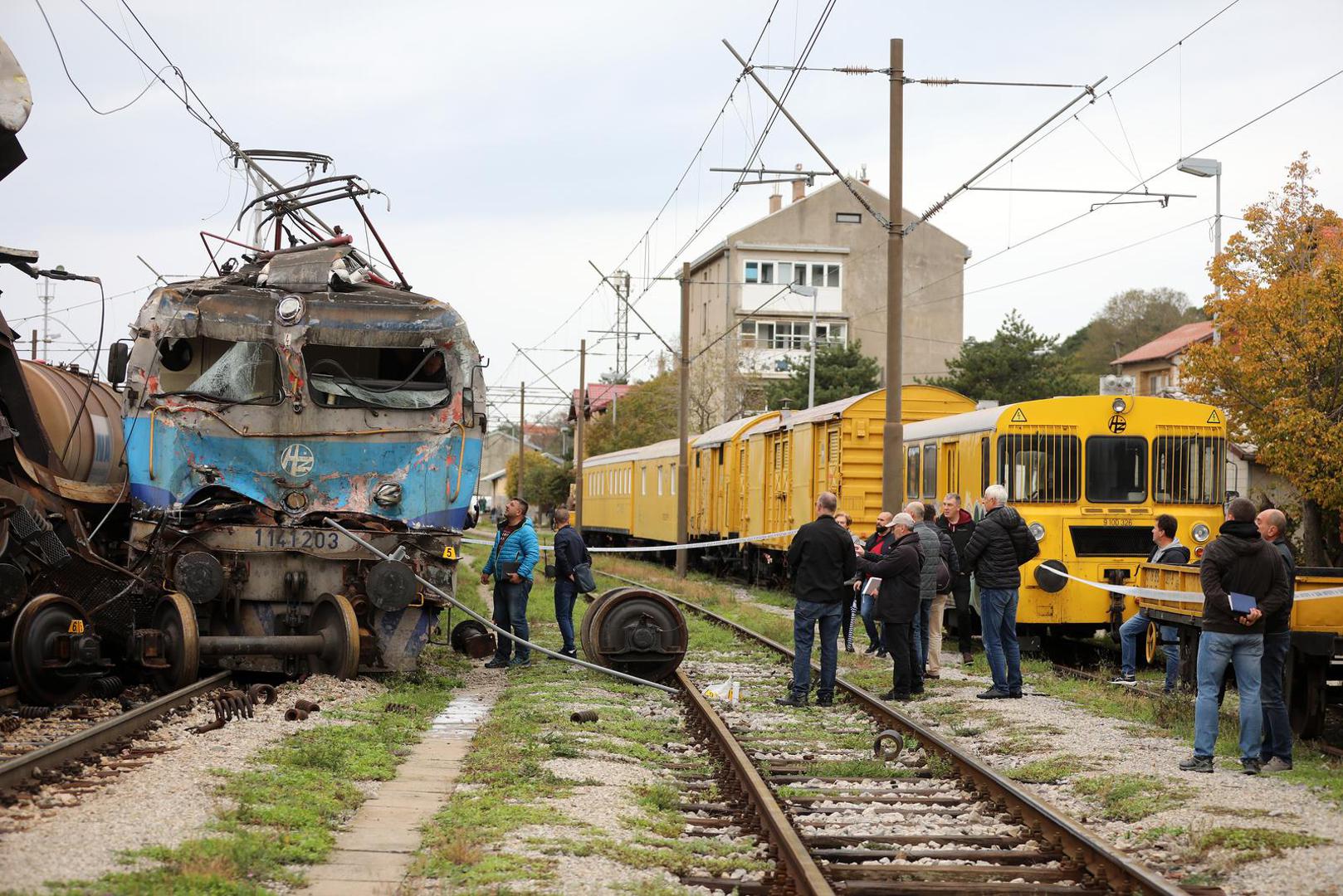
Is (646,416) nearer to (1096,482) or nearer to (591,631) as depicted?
(1096,482)

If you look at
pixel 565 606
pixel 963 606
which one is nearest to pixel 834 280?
pixel 963 606

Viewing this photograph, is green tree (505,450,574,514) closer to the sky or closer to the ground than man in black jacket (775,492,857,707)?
closer to the sky

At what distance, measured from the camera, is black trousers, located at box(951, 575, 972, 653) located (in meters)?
16.4

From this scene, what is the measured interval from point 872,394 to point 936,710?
10.9 m

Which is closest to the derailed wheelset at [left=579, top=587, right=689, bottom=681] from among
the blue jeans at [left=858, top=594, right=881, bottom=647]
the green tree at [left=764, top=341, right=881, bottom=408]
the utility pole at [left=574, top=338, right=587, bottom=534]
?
the blue jeans at [left=858, top=594, right=881, bottom=647]

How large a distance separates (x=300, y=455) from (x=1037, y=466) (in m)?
8.60

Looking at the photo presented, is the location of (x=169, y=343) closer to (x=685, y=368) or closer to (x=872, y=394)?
(x=872, y=394)

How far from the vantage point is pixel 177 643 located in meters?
11.6

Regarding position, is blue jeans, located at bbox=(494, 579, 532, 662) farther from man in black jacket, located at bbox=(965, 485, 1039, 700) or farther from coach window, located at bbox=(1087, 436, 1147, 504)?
coach window, located at bbox=(1087, 436, 1147, 504)

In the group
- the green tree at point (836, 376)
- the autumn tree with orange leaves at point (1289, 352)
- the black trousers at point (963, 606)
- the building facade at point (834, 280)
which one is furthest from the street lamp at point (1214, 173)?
the building facade at point (834, 280)

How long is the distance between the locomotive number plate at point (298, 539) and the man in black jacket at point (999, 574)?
18.7ft

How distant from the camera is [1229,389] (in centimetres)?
3111

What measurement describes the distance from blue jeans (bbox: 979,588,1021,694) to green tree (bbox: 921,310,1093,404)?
125 ft

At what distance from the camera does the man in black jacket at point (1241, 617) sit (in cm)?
941
